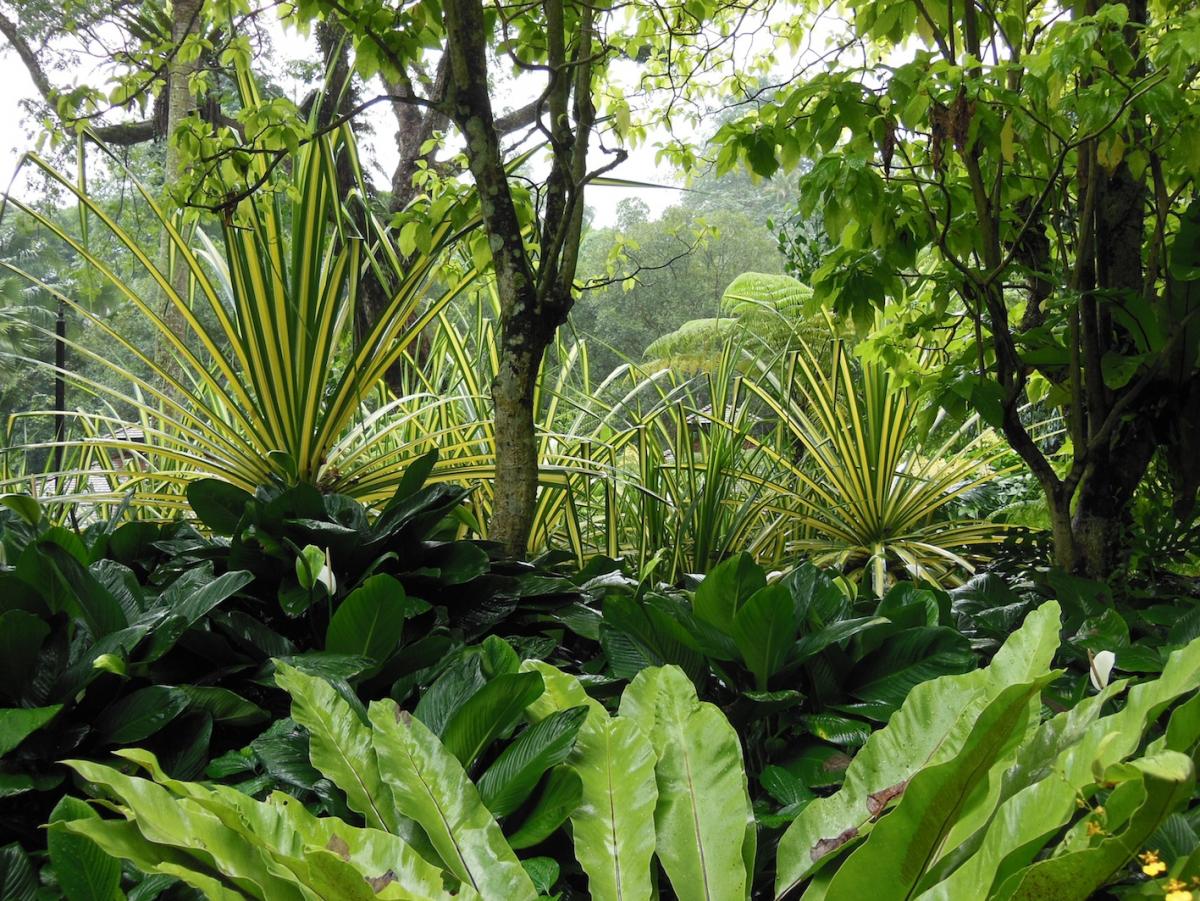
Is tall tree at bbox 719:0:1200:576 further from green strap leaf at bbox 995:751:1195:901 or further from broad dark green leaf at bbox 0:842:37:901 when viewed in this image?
broad dark green leaf at bbox 0:842:37:901

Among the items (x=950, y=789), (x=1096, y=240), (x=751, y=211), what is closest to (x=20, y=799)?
(x=950, y=789)

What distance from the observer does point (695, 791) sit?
2.56 feet

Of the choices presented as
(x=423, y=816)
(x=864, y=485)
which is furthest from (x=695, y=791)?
(x=864, y=485)

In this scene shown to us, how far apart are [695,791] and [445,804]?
0.21 metres

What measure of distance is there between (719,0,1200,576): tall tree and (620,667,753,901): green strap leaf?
884 mm

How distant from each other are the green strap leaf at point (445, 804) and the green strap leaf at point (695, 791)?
0.13 metres

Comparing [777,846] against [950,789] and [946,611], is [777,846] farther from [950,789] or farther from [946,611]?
[946,611]

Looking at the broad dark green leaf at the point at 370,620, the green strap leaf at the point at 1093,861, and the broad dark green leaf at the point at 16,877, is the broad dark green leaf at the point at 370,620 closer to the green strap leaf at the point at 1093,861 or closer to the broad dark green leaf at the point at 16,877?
the broad dark green leaf at the point at 16,877

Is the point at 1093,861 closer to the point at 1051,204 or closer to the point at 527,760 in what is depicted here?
the point at 527,760

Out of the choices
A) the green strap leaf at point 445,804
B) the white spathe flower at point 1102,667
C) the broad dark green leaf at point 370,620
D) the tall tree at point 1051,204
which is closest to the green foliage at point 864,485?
the tall tree at point 1051,204

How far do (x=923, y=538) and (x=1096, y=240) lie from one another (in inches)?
66.7

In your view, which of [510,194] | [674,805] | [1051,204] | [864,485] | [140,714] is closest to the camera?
[674,805]

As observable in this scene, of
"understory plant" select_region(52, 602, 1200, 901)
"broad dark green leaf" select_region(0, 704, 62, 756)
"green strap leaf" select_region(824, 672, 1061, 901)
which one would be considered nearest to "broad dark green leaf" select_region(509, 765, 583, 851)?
"understory plant" select_region(52, 602, 1200, 901)

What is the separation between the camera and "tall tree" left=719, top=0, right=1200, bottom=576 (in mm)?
1412
